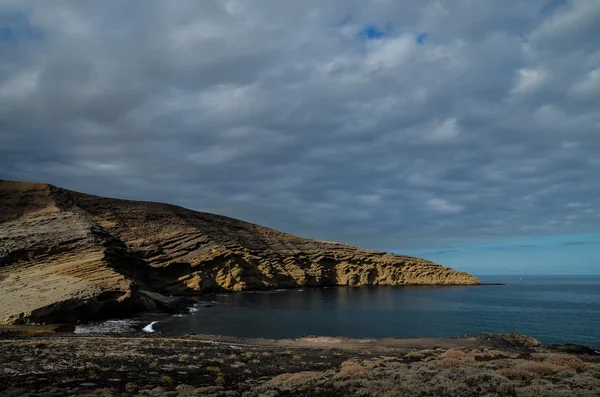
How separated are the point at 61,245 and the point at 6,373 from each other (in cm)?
4571

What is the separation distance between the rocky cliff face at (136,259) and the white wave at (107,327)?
7.34 feet

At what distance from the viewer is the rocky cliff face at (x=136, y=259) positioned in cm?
4888

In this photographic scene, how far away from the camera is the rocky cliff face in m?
48.9

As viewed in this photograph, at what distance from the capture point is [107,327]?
4350 centimetres

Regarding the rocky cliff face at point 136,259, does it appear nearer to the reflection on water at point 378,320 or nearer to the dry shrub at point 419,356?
the reflection on water at point 378,320

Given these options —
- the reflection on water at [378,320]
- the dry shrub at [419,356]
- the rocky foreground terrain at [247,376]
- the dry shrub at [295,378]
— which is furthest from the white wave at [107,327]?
the dry shrub at [295,378]

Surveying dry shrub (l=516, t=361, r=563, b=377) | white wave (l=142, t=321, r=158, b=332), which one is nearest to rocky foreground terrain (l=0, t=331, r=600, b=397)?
dry shrub (l=516, t=361, r=563, b=377)

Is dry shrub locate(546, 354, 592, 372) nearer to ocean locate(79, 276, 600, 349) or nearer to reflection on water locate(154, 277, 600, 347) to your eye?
ocean locate(79, 276, 600, 349)

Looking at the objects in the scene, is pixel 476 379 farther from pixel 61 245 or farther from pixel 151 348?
pixel 61 245

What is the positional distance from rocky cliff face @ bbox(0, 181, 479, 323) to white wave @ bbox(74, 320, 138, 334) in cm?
224

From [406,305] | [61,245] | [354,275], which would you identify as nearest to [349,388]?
[61,245]

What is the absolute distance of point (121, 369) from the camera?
18750 millimetres

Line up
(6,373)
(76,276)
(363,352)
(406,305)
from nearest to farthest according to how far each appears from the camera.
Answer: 1. (6,373)
2. (363,352)
3. (76,276)
4. (406,305)

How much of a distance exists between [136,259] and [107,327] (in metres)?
28.0
